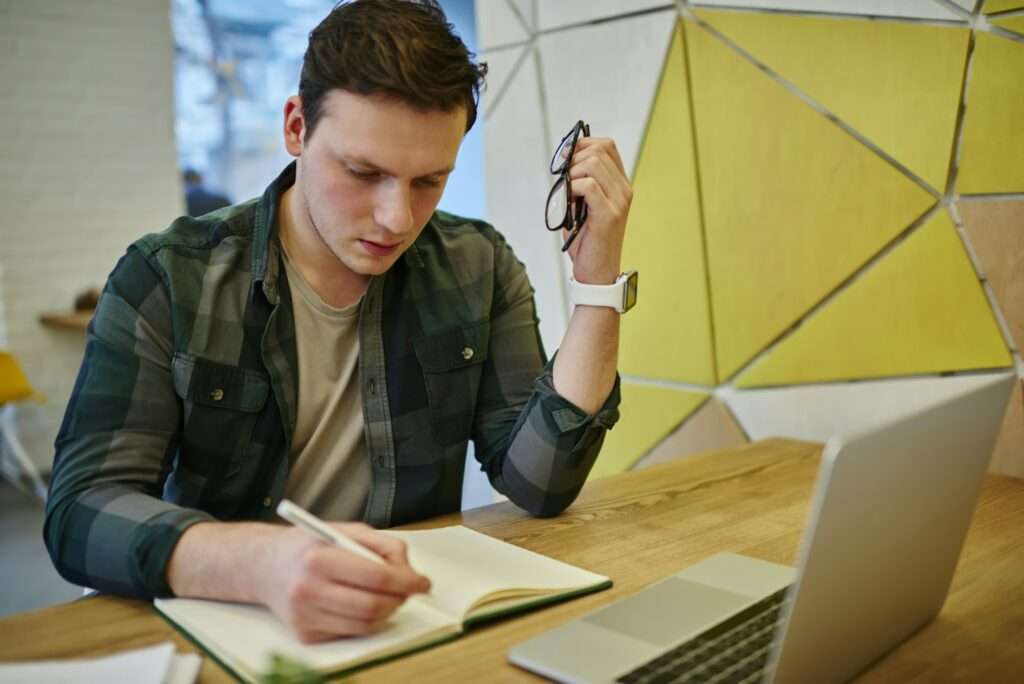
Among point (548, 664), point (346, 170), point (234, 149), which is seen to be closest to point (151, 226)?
point (234, 149)

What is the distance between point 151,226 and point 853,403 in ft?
12.0

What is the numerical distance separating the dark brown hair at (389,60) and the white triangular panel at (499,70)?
978 millimetres

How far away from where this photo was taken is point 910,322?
5.69ft

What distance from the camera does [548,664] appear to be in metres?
0.87

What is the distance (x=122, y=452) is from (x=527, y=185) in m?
1.37

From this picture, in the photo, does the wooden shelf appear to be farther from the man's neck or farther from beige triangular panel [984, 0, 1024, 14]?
beige triangular panel [984, 0, 1024, 14]

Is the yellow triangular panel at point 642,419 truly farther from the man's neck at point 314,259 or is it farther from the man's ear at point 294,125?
the man's ear at point 294,125

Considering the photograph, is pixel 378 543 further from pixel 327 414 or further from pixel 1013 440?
pixel 1013 440

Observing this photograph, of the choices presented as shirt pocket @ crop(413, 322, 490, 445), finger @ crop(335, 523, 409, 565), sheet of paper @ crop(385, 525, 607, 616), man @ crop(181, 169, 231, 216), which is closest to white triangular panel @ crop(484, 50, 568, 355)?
shirt pocket @ crop(413, 322, 490, 445)

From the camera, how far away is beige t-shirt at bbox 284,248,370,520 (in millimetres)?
1398

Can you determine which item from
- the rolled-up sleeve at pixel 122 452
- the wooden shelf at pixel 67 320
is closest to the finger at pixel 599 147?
the rolled-up sleeve at pixel 122 452

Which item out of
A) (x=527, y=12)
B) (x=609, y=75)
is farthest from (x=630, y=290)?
(x=527, y=12)

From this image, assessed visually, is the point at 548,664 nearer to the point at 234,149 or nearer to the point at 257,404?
the point at 257,404

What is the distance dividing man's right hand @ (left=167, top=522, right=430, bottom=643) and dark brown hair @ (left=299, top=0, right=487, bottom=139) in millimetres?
557
